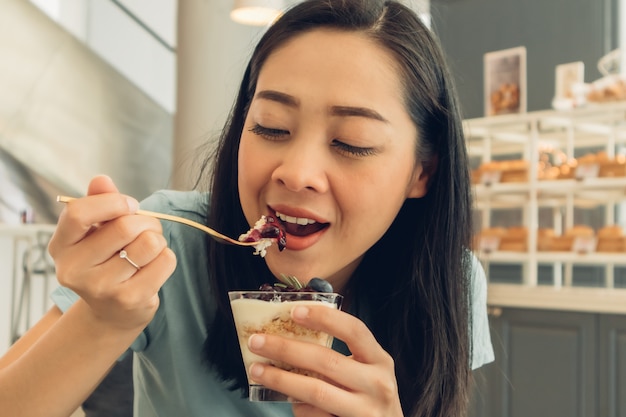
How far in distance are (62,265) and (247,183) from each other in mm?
406

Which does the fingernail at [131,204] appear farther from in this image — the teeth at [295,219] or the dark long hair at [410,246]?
the dark long hair at [410,246]

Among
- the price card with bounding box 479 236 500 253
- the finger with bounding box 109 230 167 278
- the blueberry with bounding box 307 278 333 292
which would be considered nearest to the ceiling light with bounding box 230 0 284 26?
the price card with bounding box 479 236 500 253

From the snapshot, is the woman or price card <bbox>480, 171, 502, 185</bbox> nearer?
the woman

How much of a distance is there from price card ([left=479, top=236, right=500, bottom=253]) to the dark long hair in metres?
3.04

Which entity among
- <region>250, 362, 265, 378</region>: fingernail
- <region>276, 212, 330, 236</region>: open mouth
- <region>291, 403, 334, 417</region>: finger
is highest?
<region>276, 212, 330, 236</region>: open mouth

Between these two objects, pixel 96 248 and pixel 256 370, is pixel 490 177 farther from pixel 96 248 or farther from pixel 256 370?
pixel 96 248

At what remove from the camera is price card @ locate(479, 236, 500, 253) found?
448cm

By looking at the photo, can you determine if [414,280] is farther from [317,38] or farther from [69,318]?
[69,318]

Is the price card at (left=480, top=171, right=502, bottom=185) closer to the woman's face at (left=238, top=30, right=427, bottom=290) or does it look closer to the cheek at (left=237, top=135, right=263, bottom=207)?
the woman's face at (left=238, top=30, right=427, bottom=290)

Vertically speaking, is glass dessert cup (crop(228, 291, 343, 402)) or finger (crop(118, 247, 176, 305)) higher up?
finger (crop(118, 247, 176, 305))

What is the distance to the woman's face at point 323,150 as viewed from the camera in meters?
1.17

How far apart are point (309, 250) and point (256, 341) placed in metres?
0.27

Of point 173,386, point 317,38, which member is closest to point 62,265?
point 173,386

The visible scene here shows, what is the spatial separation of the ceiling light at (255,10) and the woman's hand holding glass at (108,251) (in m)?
3.22
